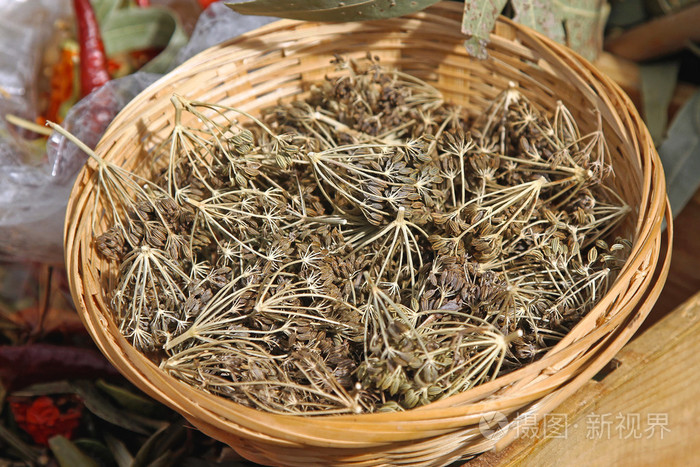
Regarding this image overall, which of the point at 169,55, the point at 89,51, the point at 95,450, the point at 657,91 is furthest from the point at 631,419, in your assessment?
the point at 89,51

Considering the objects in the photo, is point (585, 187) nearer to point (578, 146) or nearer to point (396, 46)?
point (578, 146)

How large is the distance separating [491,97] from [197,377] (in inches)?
38.3

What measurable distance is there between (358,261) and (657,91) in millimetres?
1309

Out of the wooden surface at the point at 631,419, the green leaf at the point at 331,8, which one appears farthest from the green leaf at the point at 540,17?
the wooden surface at the point at 631,419

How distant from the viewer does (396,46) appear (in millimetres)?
1388

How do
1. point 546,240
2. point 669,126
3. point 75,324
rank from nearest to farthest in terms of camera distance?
point 546,240 < point 75,324 < point 669,126

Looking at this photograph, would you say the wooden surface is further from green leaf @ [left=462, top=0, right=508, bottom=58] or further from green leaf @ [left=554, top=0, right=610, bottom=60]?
green leaf @ [left=554, top=0, right=610, bottom=60]

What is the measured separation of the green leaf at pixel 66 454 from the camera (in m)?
1.31

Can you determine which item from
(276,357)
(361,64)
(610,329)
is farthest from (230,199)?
(610,329)

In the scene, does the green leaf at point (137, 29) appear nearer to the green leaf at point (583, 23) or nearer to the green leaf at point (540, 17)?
the green leaf at point (540, 17)

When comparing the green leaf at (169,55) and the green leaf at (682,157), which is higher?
the green leaf at (169,55)

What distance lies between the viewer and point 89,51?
5.56 ft

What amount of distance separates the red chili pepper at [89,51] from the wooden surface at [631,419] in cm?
151

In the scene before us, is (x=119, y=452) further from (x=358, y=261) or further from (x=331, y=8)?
(x=331, y=8)
